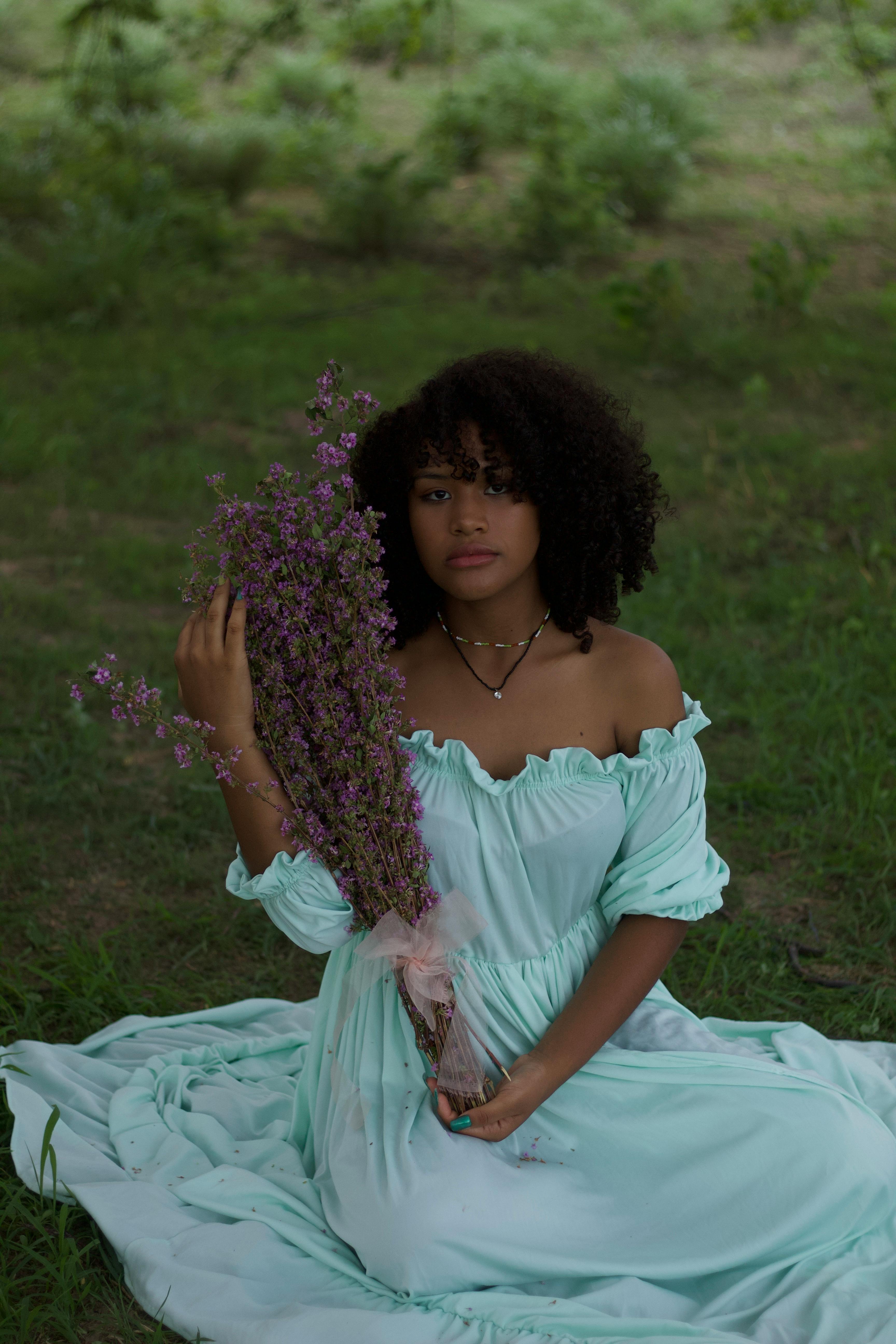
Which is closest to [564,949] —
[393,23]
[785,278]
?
[393,23]

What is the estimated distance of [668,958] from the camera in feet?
7.30

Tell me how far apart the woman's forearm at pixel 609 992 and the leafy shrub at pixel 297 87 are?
11842mm

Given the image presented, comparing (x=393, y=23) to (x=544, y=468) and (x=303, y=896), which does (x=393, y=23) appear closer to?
(x=544, y=468)

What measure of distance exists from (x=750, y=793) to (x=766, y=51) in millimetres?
13147

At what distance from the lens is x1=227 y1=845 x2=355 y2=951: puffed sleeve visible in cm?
210

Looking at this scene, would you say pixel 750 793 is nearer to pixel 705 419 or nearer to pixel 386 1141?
pixel 386 1141

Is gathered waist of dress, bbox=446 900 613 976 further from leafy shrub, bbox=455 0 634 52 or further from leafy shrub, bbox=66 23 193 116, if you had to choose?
leafy shrub, bbox=455 0 634 52

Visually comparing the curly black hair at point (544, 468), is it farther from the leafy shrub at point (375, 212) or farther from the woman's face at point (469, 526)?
the leafy shrub at point (375, 212)

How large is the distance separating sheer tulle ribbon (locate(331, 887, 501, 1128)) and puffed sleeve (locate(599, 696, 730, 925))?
0.95ft

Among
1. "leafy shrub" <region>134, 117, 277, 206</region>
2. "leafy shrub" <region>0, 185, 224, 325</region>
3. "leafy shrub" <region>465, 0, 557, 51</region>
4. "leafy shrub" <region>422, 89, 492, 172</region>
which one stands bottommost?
"leafy shrub" <region>0, 185, 224, 325</region>

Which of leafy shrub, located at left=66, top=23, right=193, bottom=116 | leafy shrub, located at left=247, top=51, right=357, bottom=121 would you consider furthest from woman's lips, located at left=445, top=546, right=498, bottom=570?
leafy shrub, located at left=247, top=51, right=357, bottom=121

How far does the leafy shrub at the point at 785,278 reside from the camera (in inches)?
309

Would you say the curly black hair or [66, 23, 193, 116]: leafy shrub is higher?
[66, 23, 193, 116]: leafy shrub

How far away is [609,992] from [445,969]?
0.31 metres
